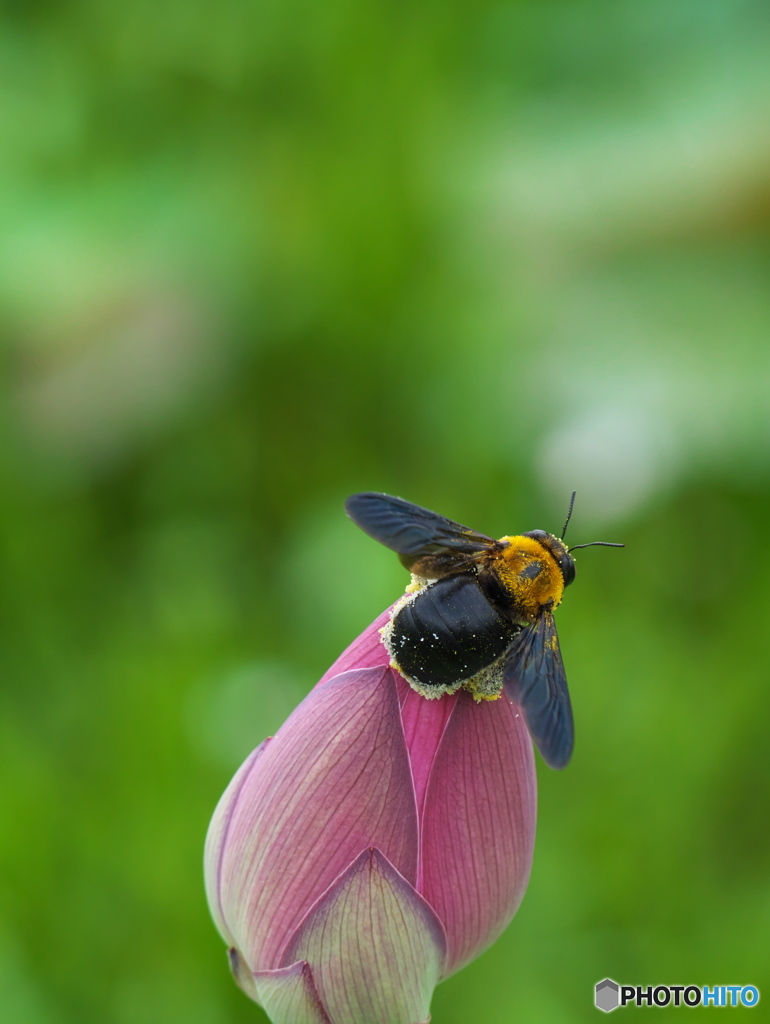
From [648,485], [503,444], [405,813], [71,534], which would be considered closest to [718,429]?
[648,485]

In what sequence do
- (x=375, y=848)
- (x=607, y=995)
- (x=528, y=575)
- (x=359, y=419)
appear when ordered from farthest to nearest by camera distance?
(x=359, y=419)
(x=607, y=995)
(x=528, y=575)
(x=375, y=848)

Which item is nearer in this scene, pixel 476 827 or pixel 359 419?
pixel 476 827

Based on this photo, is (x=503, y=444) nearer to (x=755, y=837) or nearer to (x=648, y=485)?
(x=648, y=485)

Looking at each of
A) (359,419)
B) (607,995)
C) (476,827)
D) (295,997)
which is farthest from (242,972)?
(359,419)

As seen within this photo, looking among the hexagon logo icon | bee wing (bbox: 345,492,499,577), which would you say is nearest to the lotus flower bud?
bee wing (bbox: 345,492,499,577)

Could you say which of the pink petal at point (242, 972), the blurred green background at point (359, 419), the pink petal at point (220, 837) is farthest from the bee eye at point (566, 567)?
the blurred green background at point (359, 419)

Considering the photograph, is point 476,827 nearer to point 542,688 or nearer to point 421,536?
point 542,688

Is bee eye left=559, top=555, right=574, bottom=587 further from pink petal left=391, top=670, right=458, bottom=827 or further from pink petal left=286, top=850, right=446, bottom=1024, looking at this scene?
pink petal left=286, top=850, right=446, bottom=1024

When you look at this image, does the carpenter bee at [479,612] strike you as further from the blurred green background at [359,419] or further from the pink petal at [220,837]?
the blurred green background at [359,419]
